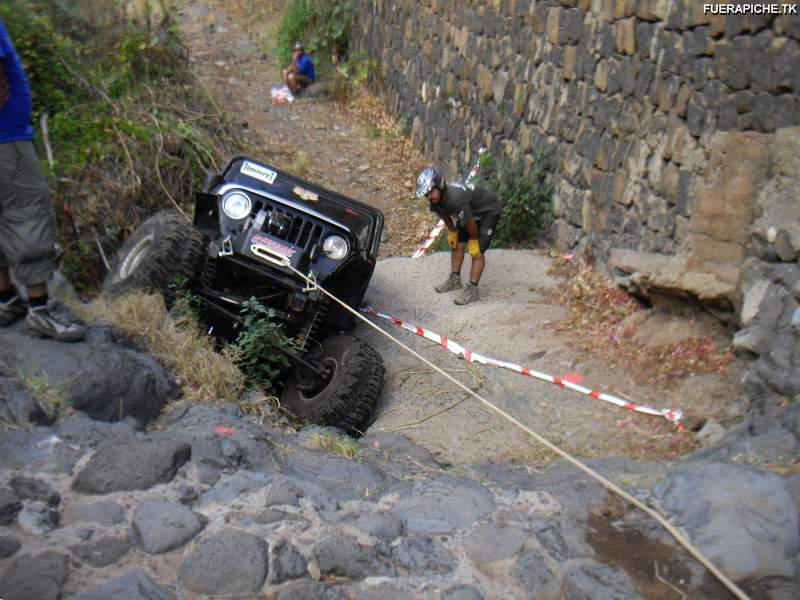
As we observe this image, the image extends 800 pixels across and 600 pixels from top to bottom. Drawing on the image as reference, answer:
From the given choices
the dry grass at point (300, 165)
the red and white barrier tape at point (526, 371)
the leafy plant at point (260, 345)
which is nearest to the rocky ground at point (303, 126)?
the dry grass at point (300, 165)

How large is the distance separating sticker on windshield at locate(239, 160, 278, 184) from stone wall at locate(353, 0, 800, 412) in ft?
9.43

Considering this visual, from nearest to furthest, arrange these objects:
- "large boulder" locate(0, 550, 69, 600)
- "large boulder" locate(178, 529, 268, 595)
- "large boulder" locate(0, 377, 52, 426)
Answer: "large boulder" locate(0, 550, 69, 600) < "large boulder" locate(178, 529, 268, 595) < "large boulder" locate(0, 377, 52, 426)

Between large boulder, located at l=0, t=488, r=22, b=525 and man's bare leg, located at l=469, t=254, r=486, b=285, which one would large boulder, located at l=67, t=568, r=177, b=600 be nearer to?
large boulder, located at l=0, t=488, r=22, b=525

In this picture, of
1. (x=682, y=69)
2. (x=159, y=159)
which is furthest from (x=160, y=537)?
(x=159, y=159)

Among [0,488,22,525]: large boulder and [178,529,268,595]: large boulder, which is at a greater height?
[0,488,22,525]: large boulder

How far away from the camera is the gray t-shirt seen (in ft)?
24.0

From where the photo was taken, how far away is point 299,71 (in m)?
14.6

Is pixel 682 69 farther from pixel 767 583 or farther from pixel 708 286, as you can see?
pixel 767 583

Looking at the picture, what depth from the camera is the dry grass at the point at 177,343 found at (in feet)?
17.3

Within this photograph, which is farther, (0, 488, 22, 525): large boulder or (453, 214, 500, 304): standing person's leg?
(453, 214, 500, 304): standing person's leg

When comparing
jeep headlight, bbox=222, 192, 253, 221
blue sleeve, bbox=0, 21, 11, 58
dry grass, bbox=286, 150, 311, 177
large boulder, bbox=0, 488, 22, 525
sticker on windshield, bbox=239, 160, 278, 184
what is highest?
blue sleeve, bbox=0, 21, 11, 58

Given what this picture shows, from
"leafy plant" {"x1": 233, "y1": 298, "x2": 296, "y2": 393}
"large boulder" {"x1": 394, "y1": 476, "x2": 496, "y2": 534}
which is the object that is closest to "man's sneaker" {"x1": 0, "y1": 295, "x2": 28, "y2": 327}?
"leafy plant" {"x1": 233, "y1": 298, "x2": 296, "y2": 393}

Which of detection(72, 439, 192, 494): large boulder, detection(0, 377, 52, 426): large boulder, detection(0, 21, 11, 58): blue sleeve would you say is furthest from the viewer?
detection(0, 21, 11, 58): blue sleeve

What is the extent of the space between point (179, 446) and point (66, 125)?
679 centimetres
